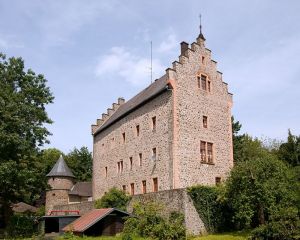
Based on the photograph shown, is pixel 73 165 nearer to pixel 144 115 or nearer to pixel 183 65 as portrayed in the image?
pixel 144 115

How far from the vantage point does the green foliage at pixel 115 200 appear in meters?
30.6

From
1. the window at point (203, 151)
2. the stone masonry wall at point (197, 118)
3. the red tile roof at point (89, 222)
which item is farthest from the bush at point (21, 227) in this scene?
the window at point (203, 151)

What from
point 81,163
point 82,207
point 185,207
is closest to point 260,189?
point 185,207

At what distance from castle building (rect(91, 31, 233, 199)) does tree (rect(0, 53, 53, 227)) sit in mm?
7989

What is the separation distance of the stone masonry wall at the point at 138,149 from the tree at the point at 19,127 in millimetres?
7231

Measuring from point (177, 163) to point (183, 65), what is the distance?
26.4 feet

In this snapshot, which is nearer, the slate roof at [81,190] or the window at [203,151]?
the window at [203,151]

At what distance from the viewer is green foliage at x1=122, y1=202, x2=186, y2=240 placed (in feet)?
77.0

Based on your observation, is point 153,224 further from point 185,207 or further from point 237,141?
point 237,141

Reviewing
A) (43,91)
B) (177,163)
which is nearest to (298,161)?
(177,163)

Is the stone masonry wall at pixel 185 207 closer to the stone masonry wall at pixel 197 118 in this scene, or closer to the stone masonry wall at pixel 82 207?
the stone masonry wall at pixel 197 118

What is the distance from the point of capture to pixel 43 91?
3516 centimetres

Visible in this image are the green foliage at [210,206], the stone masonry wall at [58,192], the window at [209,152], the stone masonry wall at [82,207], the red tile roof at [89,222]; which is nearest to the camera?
the green foliage at [210,206]

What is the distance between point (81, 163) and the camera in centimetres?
6925
